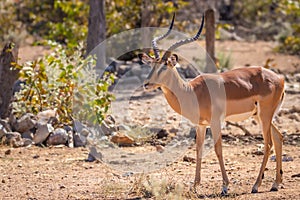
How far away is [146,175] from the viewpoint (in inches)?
324

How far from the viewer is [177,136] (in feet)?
35.9

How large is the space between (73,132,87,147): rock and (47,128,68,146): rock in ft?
0.49

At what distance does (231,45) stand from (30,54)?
6977 mm

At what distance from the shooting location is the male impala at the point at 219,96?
7516 millimetres

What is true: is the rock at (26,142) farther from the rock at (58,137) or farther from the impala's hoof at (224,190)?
the impala's hoof at (224,190)

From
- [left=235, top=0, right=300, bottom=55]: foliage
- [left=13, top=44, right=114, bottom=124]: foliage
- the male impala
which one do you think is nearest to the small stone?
[left=13, top=44, right=114, bottom=124]: foliage

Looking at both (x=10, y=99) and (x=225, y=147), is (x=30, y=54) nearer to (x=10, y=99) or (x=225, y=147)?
(x=10, y=99)

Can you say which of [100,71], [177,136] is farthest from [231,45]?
[177,136]

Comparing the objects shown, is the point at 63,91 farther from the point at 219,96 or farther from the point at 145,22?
the point at 145,22

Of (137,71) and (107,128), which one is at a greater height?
(137,71)

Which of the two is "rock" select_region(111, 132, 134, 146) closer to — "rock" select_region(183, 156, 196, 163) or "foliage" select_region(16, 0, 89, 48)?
"rock" select_region(183, 156, 196, 163)

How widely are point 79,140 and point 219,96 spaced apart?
3.37 m

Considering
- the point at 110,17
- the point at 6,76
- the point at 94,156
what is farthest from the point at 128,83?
the point at 94,156

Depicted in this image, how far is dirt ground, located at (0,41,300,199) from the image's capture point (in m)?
7.32
